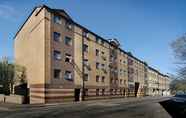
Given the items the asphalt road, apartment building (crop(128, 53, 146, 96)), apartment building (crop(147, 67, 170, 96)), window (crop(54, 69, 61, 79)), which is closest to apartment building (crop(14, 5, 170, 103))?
window (crop(54, 69, 61, 79))

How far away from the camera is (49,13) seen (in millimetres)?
38375

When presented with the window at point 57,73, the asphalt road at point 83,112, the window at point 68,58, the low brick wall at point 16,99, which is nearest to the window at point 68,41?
the window at point 68,58

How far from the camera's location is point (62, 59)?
3919 cm

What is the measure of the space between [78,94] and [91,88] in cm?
411

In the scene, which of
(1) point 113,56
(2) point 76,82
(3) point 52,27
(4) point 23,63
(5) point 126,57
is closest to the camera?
(3) point 52,27

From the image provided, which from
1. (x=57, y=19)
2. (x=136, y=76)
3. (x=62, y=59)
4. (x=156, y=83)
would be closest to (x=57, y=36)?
(x=57, y=19)

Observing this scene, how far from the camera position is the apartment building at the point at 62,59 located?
36.8m

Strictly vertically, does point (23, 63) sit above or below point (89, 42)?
below

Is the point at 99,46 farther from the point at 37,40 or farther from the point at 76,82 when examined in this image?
the point at 37,40

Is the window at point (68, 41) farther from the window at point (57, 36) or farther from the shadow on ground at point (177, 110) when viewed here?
the shadow on ground at point (177, 110)

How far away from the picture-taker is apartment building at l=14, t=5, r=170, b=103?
36.8 metres

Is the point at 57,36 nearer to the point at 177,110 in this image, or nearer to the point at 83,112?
the point at 83,112

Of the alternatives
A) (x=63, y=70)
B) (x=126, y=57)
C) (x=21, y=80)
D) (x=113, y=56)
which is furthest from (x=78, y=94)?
(x=126, y=57)

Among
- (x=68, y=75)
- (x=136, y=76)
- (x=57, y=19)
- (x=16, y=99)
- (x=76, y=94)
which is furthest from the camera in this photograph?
(x=136, y=76)
